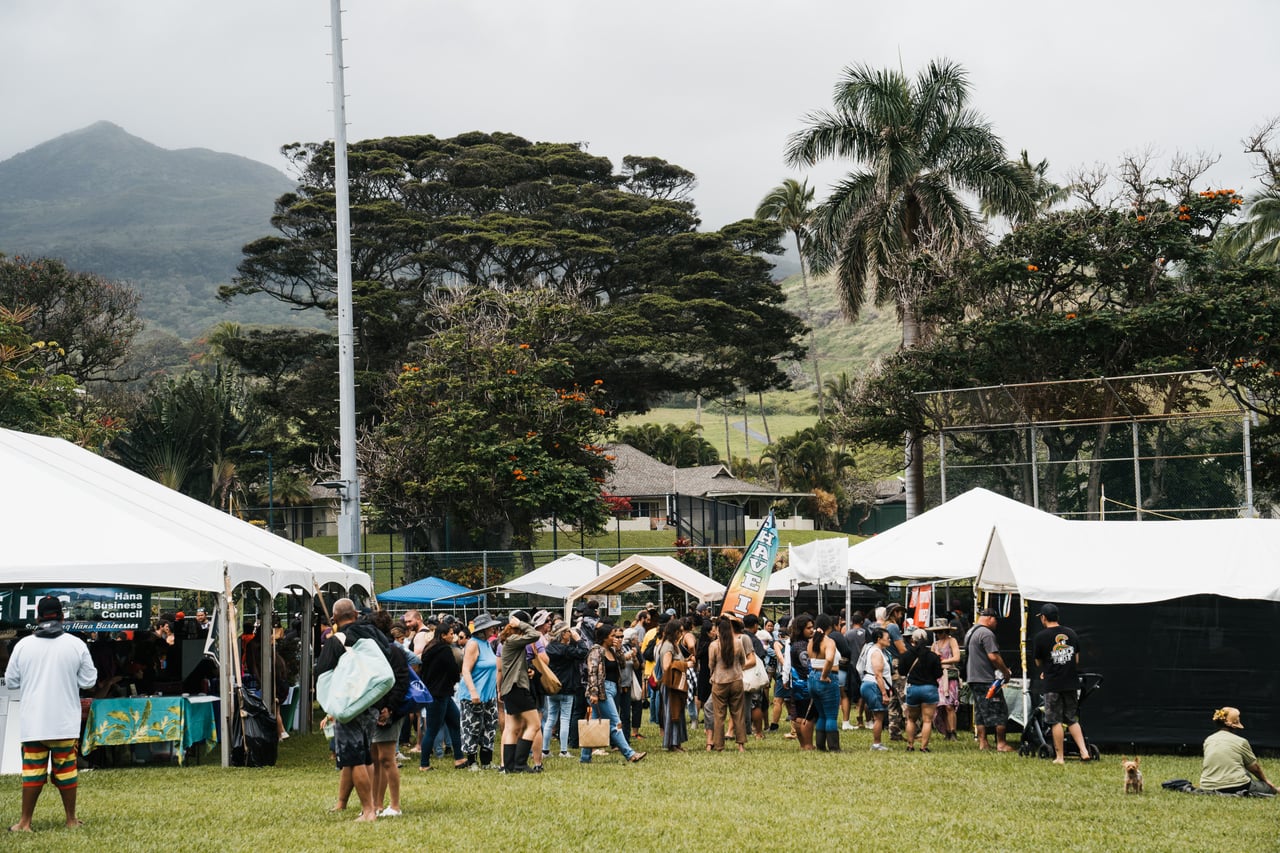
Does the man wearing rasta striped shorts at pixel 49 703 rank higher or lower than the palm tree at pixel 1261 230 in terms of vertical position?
lower

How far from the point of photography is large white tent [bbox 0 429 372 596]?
12.7 meters

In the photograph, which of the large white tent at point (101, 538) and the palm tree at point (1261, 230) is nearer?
the large white tent at point (101, 538)

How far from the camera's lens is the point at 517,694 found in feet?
41.5

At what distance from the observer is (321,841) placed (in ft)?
28.6

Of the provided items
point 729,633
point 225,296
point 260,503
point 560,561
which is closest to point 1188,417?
point 560,561

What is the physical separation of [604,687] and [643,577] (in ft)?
25.5

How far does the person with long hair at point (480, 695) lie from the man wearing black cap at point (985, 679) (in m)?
5.70

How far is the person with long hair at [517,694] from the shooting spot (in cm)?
1265

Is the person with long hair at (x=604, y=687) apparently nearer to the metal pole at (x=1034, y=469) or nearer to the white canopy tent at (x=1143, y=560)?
the white canopy tent at (x=1143, y=560)

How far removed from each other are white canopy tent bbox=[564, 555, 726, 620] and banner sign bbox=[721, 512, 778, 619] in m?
2.34

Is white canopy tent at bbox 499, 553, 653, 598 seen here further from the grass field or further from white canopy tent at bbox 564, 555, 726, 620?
the grass field

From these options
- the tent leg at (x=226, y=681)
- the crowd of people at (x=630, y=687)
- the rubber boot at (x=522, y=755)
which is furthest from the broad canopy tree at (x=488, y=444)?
the rubber boot at (x=522, y=755)

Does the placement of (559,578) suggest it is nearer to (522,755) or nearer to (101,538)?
(522,755)

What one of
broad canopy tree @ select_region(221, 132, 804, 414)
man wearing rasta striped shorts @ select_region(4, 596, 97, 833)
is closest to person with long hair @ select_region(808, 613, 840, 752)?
man wearing rasta striped shorts @ select_region(4, 596, 97, 833)
